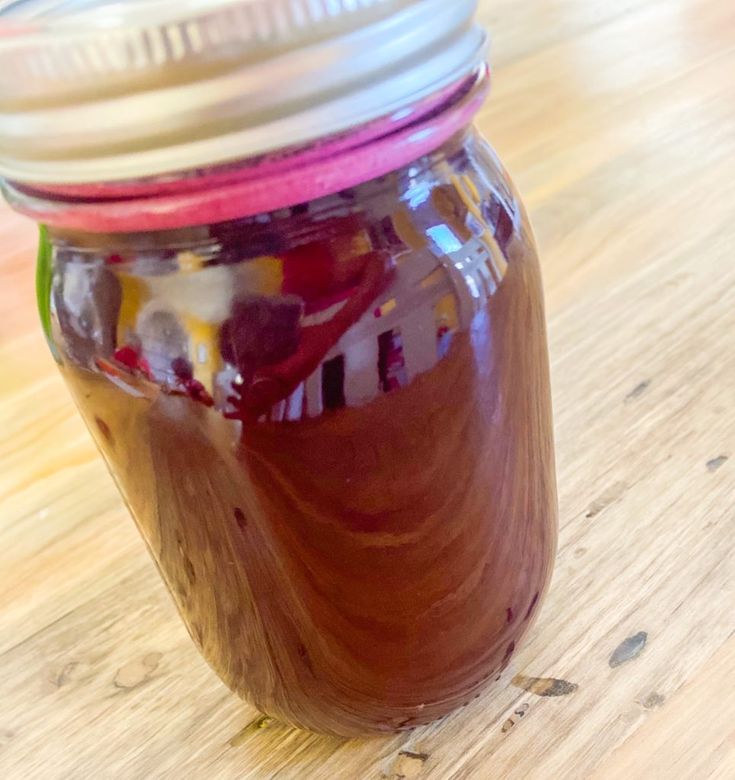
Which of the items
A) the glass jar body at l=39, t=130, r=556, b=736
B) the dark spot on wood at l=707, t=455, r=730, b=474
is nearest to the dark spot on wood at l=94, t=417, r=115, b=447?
the glass jar body at l=39, t=130, r=556, b=736

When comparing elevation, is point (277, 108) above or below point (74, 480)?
above

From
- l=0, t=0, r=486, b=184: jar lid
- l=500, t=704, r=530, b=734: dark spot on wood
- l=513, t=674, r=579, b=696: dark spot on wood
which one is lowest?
l=500, t=704, r=530, b=734: dark spot on wood

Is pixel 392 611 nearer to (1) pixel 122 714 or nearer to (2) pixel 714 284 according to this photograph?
(1) pixel 122 714

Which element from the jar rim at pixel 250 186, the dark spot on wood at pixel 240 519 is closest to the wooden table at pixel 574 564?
the dark spot on wood at pixel 240 519

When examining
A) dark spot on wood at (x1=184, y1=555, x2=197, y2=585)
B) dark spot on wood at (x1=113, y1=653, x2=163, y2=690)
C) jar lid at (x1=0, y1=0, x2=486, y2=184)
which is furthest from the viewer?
dark spot on wood at (x1=113, y1=653, x2=163, y2=690)

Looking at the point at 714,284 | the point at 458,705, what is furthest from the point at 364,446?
the point at 714,284

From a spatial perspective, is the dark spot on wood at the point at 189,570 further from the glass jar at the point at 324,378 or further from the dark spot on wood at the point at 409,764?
the dark spot on wood at the point at 409,764

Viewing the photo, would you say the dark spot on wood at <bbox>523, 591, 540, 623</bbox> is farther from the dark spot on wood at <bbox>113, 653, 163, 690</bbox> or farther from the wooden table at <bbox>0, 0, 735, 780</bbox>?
the dark spot on wood at <bbox>113, 653, 163, 690</bbox>
